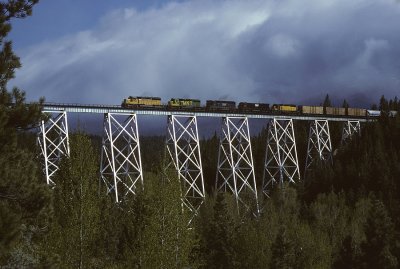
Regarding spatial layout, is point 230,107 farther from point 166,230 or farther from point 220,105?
point 166,230

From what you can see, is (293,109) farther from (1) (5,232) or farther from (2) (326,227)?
(1) (5,232)

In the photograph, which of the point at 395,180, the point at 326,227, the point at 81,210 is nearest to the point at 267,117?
the point at 326,227

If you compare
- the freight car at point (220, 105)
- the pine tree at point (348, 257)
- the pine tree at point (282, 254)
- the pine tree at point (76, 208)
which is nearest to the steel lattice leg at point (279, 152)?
the freight car at point (220, 105)

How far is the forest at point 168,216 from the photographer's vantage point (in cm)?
1055

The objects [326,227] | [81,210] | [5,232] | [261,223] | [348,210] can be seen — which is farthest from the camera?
[348,210]

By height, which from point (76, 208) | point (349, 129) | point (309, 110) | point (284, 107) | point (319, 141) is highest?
point (309, 110)

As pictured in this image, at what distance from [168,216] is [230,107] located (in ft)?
103

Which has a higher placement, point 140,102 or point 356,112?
point 356,112

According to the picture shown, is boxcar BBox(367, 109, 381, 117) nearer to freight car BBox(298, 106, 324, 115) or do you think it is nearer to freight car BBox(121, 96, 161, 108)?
freight car BBox(298, 106, 324, 115)

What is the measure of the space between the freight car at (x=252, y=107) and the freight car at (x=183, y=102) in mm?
5175

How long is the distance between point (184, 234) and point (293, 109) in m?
40.2

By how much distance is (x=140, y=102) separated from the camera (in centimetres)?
3638

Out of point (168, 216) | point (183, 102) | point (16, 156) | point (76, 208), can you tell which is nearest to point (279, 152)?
point (183, 102)

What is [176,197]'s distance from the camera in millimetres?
→ 14781
